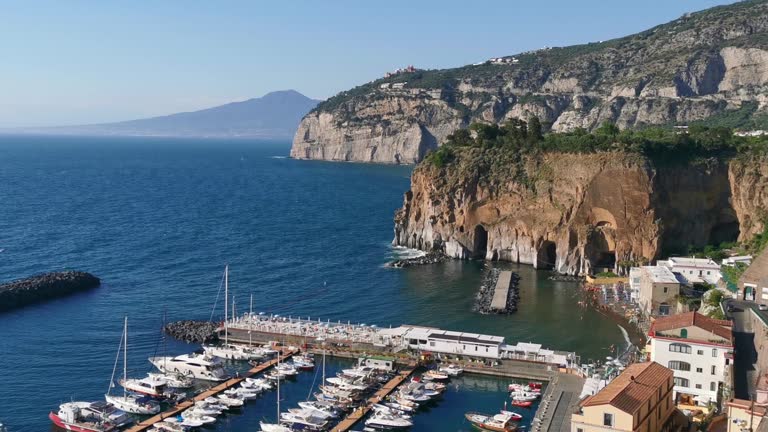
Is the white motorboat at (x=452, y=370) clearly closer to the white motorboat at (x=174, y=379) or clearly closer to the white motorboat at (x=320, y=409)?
the white motorboat at (x=320, y=409)

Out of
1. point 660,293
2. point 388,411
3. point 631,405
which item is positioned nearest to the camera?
point 631,405

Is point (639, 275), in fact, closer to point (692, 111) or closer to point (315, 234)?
point (315, 234)

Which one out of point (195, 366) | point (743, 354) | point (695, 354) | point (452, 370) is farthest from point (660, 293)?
point (195, 366)

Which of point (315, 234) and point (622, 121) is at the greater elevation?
point (622, 121)

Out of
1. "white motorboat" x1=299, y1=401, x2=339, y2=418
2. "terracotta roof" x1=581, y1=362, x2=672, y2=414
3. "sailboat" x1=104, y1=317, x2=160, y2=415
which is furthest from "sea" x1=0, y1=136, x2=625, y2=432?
"terracotta roof" x1=581, y1=362, x2=672, y2=414

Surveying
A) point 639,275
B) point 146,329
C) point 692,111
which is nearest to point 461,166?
point 639,275

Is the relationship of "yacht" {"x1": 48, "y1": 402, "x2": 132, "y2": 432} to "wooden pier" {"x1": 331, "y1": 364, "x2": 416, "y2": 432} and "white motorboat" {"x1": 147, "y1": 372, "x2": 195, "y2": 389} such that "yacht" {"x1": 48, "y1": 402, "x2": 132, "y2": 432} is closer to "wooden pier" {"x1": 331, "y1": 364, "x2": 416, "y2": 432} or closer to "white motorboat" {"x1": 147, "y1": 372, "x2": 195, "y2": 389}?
"white motorboat" {"x1": 147, "y1": 372, "x2": 195, "y2": 389}

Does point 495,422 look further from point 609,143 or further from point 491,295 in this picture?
point 609,143
